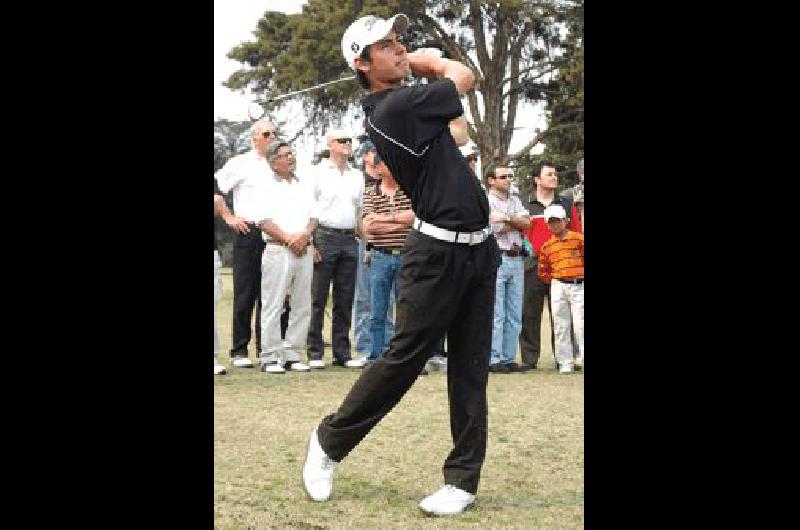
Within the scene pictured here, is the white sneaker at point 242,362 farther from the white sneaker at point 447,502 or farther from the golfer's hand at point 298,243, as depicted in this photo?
the white sneaker at point 447,502

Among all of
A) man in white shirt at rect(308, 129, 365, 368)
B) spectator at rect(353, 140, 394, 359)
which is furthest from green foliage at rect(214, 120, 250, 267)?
man in white shirt at rect(308, 129, 365, 368)

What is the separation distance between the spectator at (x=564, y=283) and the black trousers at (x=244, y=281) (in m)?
2.76

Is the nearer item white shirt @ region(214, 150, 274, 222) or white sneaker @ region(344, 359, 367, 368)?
white shirt @ region(214, 150, 274, 222)

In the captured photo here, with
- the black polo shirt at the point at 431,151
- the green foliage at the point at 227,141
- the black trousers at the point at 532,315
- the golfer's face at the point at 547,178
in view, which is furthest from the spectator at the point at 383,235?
the green foliage at the point at 227,141

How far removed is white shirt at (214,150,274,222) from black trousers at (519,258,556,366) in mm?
2818

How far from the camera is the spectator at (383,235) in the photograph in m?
9.75

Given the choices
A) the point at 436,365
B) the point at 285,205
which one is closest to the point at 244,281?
the point at 285,205

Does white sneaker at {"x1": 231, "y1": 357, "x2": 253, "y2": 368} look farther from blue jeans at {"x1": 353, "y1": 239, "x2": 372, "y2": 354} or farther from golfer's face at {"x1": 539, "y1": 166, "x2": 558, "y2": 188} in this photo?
golfer's face at {"x1": 539, "y1": 166, "x2": 558, "y2": 188}

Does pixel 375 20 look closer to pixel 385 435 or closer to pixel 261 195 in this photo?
pixel 385 435

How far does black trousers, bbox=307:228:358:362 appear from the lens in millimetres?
10578

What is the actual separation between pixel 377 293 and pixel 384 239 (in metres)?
0.51

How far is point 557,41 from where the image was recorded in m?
30.7

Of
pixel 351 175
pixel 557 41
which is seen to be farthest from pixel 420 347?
pixel 557 41

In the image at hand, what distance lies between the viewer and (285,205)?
32.8 feet
